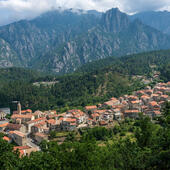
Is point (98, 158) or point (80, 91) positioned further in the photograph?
point (80, 91)

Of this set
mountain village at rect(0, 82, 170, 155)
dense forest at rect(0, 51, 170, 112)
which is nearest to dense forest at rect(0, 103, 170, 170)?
mountain village at rect(0, 82, 170, 155)

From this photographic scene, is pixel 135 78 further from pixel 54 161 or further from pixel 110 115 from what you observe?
pixel 54 161

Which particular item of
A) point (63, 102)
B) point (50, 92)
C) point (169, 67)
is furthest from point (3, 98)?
point (169, 67)

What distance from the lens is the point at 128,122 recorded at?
67.3 metres

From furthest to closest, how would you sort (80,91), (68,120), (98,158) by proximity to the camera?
(80,91) < (68,120) < (98,158)

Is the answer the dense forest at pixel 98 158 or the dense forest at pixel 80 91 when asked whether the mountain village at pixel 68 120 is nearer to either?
the dense forest at pixel 80 91

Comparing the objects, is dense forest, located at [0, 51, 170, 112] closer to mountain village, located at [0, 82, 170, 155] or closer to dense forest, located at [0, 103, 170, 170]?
mountain village, located at [0, 82, 170, 155]

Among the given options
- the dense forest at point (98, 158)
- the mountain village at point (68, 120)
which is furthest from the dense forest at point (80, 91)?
the dense forest at point (98, 158)

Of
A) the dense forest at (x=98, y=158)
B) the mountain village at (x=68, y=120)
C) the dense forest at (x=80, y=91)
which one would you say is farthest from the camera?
the dense forest at (x=80, y=91)

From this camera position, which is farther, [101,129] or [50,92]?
[50,92]

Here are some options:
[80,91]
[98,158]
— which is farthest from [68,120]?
[80,91]

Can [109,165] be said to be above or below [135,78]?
below

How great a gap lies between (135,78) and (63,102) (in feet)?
175

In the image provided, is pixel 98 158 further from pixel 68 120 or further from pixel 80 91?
pixel 80 91
